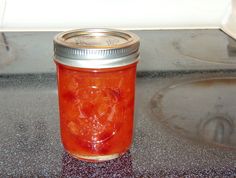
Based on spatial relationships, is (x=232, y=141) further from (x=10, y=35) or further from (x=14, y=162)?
(x=10, y=35)


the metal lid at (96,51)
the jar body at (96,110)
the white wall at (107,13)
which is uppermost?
the metal lid at (96,51)

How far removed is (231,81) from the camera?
2.60ft

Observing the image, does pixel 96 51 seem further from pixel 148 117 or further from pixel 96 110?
pixel 148 117

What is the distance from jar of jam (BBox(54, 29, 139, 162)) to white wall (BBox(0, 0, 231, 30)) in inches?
24.6

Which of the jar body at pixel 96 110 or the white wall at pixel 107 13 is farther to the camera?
the white wall at pixel 107 13

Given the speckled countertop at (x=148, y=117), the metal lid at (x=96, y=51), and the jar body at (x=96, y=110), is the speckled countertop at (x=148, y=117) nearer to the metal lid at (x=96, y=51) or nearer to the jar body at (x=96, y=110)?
the jar body at (x=96, y=110)

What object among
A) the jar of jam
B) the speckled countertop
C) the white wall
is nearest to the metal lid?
the jar of jam

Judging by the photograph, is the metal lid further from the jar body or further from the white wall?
the white wall

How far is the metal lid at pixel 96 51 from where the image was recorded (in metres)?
0.44

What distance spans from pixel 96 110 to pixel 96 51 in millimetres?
83

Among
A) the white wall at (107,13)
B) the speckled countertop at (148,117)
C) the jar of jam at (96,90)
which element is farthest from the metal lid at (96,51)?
the white wall at (107,13)

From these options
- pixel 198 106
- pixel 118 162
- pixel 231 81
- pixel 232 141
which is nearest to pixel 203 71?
pixel 231 81

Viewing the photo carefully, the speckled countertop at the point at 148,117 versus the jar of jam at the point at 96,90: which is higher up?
the jar of jam at the point at 96,90

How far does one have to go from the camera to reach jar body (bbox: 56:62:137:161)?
1.55 ft
